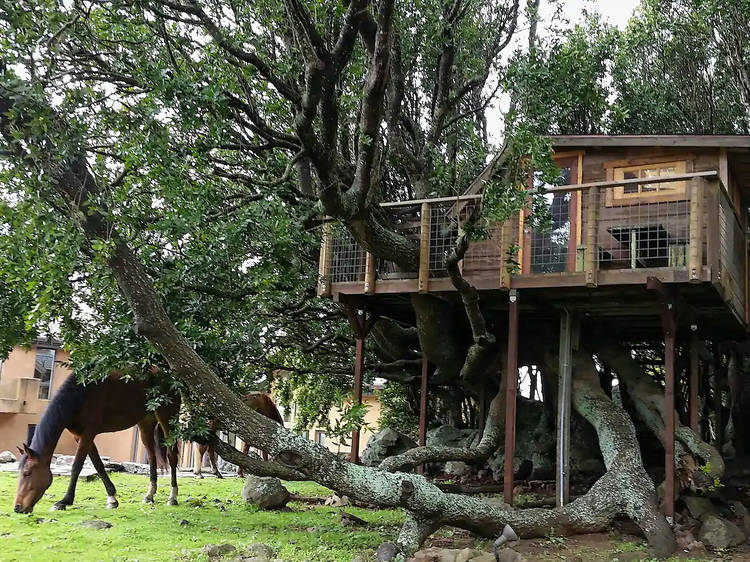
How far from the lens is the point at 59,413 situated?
1005cm

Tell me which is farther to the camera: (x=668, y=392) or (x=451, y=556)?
(x=668, y=392)

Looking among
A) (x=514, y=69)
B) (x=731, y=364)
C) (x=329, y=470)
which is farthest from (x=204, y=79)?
(x=731, y=364)

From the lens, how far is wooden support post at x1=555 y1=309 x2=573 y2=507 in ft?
33.6

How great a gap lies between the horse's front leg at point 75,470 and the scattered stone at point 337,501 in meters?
4.06

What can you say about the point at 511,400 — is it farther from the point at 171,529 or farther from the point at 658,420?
the point at 171,529

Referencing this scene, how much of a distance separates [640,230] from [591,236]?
1.27 metres

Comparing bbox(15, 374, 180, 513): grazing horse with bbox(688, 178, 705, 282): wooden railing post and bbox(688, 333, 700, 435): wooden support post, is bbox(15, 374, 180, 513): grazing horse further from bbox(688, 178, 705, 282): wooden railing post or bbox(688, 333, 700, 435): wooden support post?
bbox(688, 333, 700, 435): wooden support post

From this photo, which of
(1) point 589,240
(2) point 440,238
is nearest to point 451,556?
(1) point 589,240

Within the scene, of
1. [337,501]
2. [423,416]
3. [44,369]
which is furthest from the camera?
[44,369]

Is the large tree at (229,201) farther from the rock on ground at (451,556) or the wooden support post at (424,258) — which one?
the rock on ground at (451,556)

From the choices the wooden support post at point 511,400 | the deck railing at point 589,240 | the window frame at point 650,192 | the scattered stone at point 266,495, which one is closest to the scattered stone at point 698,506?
the wooden support post at point 511,400

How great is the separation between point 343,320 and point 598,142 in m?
6.89

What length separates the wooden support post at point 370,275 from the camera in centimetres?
1146

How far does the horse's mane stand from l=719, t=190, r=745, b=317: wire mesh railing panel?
9052 mm
